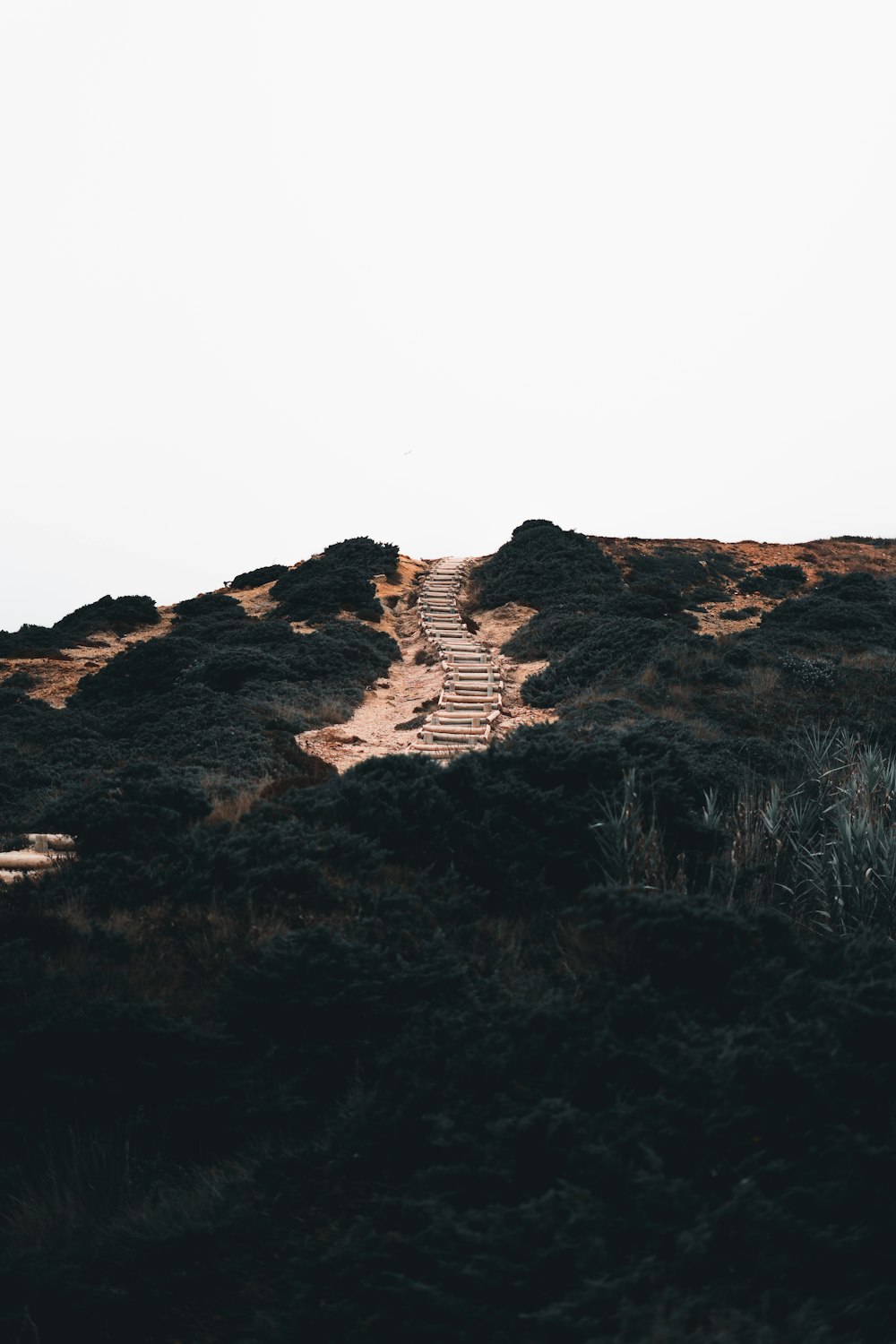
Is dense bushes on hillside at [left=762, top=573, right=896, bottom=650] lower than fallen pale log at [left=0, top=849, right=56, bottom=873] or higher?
higher

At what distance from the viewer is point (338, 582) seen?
27094mm

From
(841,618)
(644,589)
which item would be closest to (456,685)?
(841,618)

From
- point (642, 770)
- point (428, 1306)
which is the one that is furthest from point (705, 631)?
point (428, 1306)

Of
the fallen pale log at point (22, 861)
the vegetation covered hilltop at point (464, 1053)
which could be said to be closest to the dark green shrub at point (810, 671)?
the vegetation covered hilltop at point (464, 1053)

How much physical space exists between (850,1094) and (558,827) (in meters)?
3.42

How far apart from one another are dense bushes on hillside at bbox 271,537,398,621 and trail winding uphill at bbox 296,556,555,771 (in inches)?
35.7

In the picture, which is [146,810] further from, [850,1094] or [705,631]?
[705,631]

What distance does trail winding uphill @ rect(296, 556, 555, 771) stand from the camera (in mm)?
13617

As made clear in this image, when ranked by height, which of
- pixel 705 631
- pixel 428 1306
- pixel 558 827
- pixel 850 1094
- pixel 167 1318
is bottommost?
pixel 167 1318

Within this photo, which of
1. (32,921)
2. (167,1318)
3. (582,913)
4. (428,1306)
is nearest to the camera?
(428,1306)

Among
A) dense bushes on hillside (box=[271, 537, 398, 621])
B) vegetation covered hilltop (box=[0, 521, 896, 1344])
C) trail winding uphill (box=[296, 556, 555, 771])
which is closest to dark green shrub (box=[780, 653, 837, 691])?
trail winding uphill (box=[296, 556, 555, 771])

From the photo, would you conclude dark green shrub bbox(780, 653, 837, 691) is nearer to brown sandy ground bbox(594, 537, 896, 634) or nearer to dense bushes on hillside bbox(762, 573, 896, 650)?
dense bushes on hillside bbox(762, 573, 896, 650)

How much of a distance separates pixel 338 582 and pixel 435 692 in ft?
35.5

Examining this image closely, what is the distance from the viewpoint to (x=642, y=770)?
289 inches
